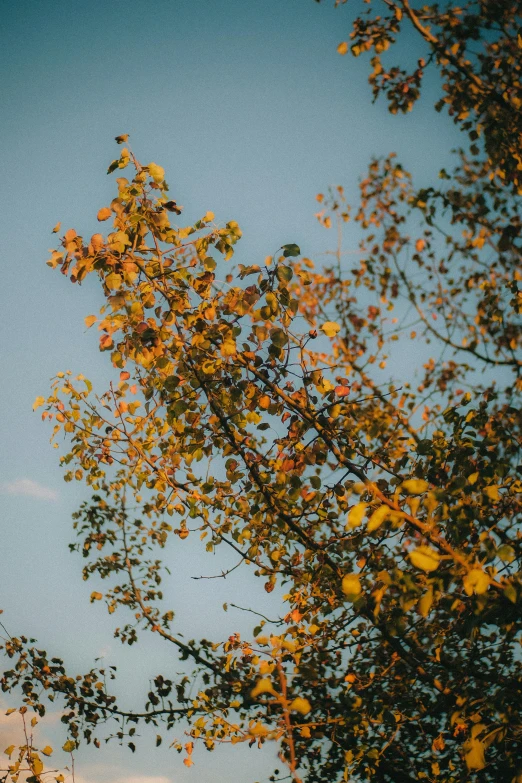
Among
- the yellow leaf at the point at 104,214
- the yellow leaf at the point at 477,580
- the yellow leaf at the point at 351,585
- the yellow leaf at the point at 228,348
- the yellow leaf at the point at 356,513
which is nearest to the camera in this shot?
the yellow leaf at the point at 356,513

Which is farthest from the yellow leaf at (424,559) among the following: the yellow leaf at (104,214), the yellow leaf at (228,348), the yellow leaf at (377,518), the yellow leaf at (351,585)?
the yellow leaf at (104,214)

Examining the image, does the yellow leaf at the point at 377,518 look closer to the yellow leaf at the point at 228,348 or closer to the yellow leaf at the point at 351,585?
the yellow leaf at the point at 351,585

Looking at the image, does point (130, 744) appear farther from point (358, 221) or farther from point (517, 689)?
point (358, 221)

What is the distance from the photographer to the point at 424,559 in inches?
58.5

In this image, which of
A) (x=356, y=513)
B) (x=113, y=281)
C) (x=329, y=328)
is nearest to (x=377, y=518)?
(x=356, y=513)

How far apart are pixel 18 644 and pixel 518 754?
526 cm

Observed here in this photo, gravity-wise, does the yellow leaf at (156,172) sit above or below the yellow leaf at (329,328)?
above

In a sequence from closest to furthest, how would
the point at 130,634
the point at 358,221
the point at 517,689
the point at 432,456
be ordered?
the point at 517,689 < the point at 432,456 < the point at 130,634 < the point at 358,221

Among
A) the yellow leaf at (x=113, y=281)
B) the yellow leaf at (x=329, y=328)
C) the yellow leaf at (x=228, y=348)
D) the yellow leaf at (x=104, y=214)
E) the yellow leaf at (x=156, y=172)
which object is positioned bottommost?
the yellow leaf at (x=329, y=328)

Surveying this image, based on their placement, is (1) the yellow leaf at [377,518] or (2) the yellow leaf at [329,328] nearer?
(1) the yellow leaf at [377,518]

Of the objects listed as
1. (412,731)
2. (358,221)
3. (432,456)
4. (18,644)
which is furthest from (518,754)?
(358,221)

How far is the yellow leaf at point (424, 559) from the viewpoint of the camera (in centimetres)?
147

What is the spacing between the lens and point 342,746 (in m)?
4.51

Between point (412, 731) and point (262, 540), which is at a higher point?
point (262, 540)
